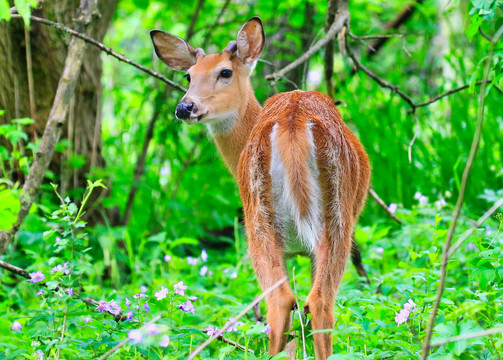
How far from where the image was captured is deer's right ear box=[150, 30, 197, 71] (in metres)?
4.86

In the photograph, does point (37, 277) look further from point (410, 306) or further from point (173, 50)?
point (173, 50)

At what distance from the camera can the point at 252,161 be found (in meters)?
3.15

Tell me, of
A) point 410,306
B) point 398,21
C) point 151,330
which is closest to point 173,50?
point 410,306

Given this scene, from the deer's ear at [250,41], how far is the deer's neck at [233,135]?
15.6 inches

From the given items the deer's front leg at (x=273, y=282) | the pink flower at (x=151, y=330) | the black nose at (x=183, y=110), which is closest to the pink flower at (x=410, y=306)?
the deer's front leg at (x=273, y=282)

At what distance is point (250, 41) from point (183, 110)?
0.93 m

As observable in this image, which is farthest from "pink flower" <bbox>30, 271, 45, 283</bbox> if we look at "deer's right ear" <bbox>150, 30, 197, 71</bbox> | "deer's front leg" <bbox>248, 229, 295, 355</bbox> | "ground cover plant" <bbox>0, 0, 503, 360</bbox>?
"deer's right ear" <bbox>150, 30, 197, 71</bbox>

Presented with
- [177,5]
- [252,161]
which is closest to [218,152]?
[252,161]

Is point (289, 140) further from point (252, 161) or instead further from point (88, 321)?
point (88, 321)

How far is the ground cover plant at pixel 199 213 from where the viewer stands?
3113mm

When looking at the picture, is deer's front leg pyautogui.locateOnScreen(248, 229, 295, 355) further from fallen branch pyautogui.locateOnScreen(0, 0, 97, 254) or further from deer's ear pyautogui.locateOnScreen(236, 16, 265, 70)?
deer's ear pyautogui.locateOnScreen(236, 16, 265, 70)

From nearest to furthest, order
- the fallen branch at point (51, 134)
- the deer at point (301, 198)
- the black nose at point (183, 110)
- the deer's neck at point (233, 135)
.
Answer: the deer at point (301, 198), the fallen branch at point (51, 134), the black nose at point (183, 110), the deer's neck at point (233, 135)

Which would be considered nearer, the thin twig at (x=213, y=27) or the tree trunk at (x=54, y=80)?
the tree trunk at (x=54, y=80)

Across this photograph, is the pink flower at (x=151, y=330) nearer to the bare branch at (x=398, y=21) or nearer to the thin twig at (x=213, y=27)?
the thin twig at (x=213, y=27)
